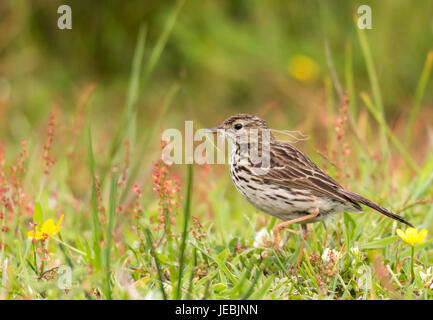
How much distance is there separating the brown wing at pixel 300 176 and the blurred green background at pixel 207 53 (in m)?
4.55

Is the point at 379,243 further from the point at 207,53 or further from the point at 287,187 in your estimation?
the point at 207,53

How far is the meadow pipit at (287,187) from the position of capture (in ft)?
12.9

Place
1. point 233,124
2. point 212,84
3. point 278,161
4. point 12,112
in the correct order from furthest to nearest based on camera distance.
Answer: point 212,84
point 12,112
point 233,124
point 278,161

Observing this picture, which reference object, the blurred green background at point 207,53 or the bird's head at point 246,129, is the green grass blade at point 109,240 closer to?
the bird's head at point 246,129

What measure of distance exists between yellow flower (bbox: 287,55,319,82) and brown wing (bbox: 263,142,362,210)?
204 inches

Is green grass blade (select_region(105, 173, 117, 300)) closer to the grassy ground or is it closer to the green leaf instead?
the grassy ground

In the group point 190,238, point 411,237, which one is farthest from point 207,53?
point 411,237

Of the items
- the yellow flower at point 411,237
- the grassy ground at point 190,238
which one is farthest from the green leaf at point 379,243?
the yellow flower at point 411,237

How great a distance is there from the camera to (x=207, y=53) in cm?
949

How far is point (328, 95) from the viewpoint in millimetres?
5879

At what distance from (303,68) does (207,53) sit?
143cm
